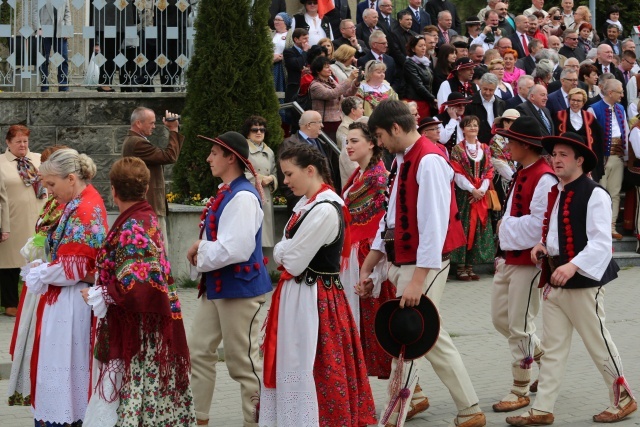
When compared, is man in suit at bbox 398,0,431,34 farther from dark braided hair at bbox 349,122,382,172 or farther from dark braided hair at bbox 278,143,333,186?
dark braided hair at bbox 278,143,333,186

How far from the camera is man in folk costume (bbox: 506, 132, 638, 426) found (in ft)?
23.4

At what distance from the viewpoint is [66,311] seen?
6.50 m

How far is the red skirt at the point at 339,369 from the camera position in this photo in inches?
251

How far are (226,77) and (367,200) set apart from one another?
4.99 meters

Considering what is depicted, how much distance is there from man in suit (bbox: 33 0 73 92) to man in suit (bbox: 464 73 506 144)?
16.3 ft

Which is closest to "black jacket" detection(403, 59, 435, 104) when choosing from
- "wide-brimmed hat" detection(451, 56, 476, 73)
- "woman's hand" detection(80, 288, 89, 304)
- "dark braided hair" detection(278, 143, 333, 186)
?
"wide-brimmed hat" detection(451, 56, 476, 73)

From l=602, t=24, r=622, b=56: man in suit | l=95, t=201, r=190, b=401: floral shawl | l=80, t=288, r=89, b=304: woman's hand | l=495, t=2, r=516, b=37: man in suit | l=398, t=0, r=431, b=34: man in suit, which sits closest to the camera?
l=95, t=201, r=190, b=401: floral shawl

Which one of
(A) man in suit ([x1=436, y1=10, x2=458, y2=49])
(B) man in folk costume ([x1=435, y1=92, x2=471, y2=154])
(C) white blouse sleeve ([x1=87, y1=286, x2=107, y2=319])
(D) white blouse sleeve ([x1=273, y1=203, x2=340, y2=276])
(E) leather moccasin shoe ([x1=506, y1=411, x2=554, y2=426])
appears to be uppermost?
(A) man in suit ([x1=436, y1=10, x2=458, y2=49])

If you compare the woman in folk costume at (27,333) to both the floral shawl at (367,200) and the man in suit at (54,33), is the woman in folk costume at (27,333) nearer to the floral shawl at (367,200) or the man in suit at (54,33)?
the floral shawl at (367,200)

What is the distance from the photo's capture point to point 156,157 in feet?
36.3

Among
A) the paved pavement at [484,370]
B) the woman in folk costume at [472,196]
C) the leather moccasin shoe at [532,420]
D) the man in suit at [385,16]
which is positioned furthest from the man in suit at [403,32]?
the leather moccasin shoe at [532,420]

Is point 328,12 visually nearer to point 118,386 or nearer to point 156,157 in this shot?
point 156,157

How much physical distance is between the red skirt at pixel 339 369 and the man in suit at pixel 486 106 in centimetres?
783

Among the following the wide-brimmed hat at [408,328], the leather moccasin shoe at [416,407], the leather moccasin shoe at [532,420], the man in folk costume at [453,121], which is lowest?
the leather moccasin shoe at [416,407]
